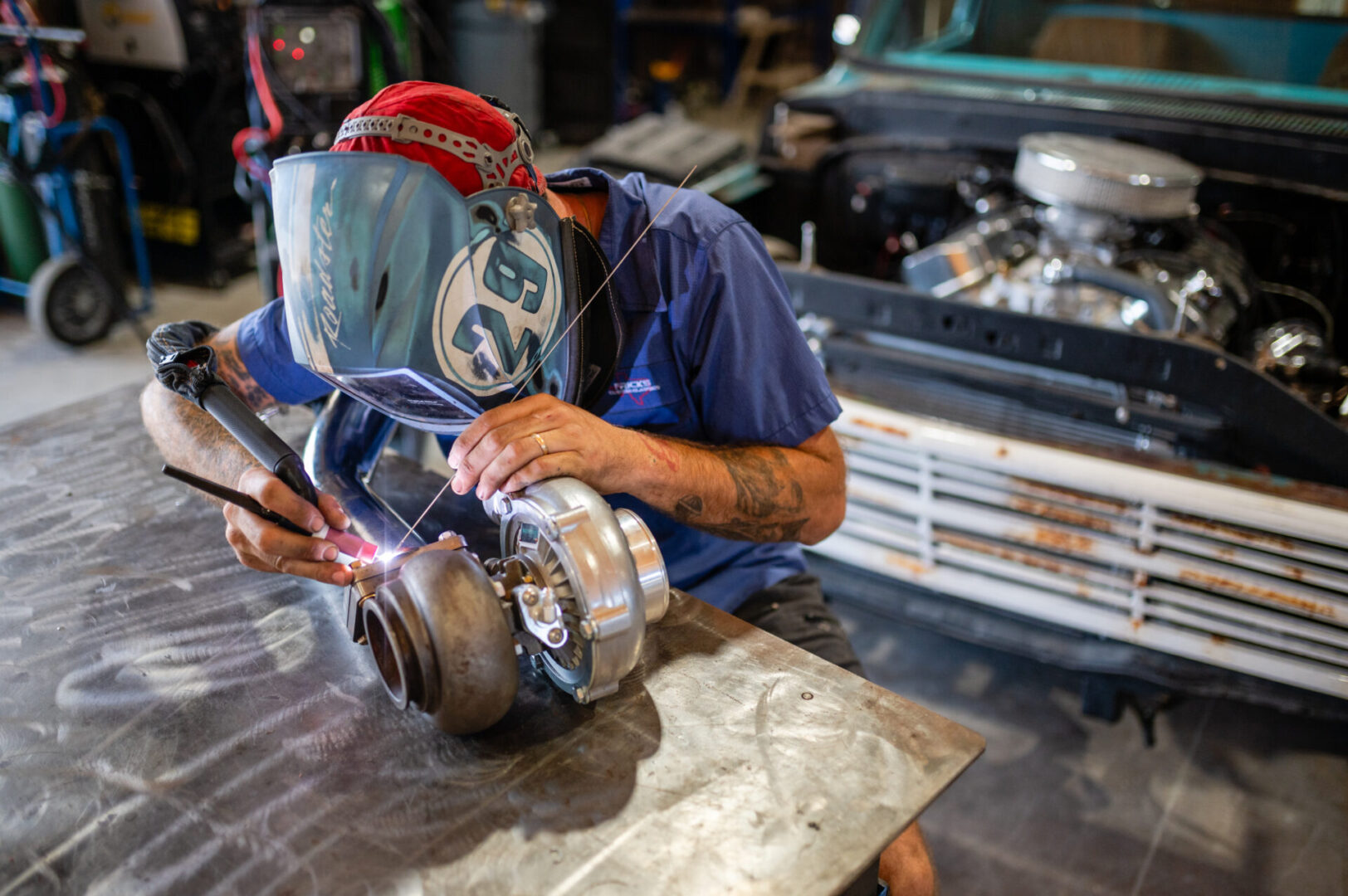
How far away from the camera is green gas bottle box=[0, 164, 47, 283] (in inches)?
176

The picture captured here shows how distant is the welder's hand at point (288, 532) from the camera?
1237mm

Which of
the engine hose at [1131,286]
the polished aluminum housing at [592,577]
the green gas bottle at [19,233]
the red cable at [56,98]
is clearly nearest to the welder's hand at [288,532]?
the polished aluminum housing at [592,577]

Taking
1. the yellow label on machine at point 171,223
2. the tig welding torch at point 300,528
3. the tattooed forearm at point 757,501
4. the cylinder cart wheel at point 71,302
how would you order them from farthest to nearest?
the yellow label on machine at point 171,223 < the cylinder cart wheel at point 71,302 < the tattooed forearm at point 757,501 < the tig welding torch at point 300,528

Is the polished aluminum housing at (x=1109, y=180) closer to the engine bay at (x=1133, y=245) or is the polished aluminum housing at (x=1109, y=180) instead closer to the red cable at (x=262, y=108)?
the engine bay at (x=1133, y=245)

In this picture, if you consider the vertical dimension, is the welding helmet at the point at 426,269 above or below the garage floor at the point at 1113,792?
above

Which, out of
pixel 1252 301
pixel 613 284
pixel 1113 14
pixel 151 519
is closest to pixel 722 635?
pixel 613 284

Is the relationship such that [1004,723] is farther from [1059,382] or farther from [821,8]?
[821,8]

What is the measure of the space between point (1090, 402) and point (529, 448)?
1375mm

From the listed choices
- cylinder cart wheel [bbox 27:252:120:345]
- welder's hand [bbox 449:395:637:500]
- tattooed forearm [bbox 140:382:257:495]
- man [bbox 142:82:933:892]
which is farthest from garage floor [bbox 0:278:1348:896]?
cylinder cart wheel [bbox 27:252:120:345]

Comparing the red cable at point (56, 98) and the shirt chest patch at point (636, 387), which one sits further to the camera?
the red cable at point (56, 98)

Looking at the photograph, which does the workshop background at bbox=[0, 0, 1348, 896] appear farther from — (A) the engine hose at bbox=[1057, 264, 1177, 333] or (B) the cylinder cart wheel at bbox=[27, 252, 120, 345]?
(B) the cylinder cart wheel at bbox=[27, 252, 120, 345]

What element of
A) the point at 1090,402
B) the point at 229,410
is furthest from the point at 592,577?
the point at 1090,402

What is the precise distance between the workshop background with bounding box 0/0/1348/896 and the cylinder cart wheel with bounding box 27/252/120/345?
270cm

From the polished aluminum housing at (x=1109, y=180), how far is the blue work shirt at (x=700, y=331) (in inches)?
40.9
